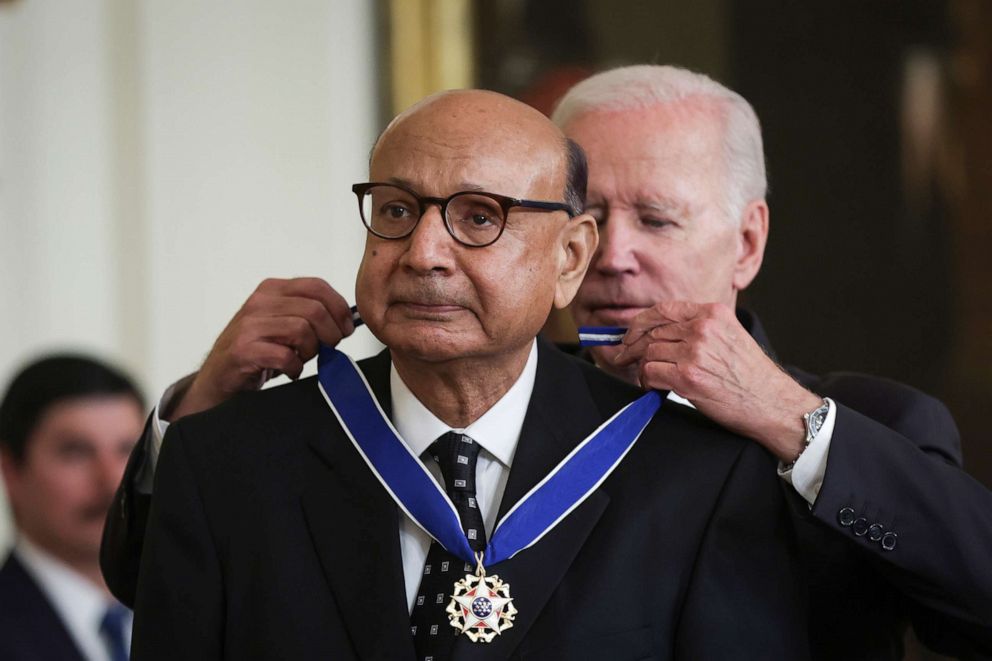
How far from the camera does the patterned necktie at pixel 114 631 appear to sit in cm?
420

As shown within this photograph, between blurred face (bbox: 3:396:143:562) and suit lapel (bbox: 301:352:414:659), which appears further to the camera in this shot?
blurred face (bbox: 3:396:143:562)

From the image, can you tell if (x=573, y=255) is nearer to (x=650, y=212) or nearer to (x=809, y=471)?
(x=809, y=471)

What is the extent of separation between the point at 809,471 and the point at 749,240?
898 millimetres

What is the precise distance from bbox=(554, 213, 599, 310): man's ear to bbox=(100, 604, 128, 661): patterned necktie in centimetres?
245

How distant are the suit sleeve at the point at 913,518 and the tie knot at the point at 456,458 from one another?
1.72 feet

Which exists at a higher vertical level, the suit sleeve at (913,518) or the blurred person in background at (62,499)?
the suit sleeve at (913,518)

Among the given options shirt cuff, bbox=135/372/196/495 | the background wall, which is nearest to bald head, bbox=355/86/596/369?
shirt cuff, bbox=135/372/196/495

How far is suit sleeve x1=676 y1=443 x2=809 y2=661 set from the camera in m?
2.09

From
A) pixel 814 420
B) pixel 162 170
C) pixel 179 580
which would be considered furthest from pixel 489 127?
pixel 162 170

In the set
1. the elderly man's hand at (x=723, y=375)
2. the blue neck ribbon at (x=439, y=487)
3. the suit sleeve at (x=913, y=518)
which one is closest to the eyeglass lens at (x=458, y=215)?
the blue neck ribbon at (x=439, y=487)

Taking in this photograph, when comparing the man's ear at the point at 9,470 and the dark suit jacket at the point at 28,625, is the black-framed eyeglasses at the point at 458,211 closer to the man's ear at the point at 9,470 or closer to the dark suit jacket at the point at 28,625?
the dark suit jacket at the point at 28,625

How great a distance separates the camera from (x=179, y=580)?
84.4 inches

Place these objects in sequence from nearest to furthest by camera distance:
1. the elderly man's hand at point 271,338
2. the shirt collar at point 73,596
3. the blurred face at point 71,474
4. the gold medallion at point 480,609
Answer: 1. the gold medallion at point 480,609
2. the elderly man's hand at point 271,338
3. the shirt collar at point 73,596
4. the blurred face at point 71,474

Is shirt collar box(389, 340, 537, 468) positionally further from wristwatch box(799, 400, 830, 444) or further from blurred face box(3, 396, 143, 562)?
blurred face box(3, 396, 143, 562)
